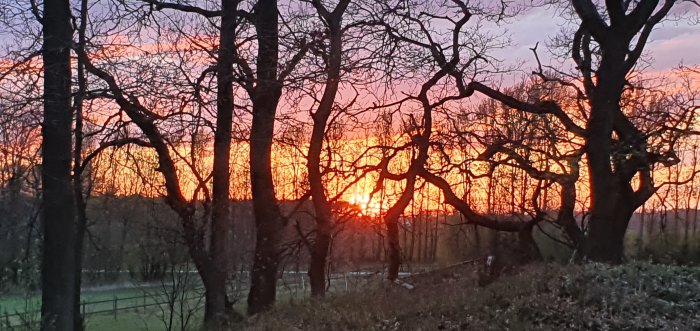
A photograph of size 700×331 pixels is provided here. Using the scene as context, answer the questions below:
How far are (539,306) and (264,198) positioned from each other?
9.40 meters

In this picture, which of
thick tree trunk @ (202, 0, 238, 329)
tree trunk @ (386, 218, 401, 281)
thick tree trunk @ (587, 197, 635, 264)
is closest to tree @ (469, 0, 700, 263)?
thick tree trunk @ (587, 197, 635, 264)

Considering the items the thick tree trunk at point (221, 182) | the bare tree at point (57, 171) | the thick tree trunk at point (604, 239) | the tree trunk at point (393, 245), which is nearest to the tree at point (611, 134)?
the thick tree trunk at point (604, 239)

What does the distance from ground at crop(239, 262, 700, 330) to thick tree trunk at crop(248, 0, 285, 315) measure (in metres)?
4.82

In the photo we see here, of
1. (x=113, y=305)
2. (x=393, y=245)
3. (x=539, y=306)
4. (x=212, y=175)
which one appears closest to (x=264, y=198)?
(x=212, y=175)

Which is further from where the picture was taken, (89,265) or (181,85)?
(89,265)

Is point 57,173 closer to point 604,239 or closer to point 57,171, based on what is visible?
point 57,171

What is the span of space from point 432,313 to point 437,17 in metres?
11.1

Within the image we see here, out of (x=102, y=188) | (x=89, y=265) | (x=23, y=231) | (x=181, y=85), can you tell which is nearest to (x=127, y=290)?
(x=89, y=265)

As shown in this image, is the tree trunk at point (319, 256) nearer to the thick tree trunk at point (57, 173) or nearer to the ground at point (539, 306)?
the ground at point (539, 306)

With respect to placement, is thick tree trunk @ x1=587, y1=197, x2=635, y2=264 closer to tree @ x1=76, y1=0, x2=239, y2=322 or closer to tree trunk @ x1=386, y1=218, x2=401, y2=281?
tree trunk @ x1=386, y1=218, x2=401, y2=281

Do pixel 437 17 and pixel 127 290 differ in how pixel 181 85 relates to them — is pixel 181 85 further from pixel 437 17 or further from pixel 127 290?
pixel 127 290

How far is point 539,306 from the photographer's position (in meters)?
8.54

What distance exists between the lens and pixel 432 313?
9414 mm

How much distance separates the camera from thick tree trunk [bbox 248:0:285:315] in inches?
624
